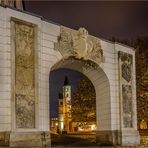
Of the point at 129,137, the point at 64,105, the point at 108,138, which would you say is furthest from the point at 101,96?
the point at 64,105

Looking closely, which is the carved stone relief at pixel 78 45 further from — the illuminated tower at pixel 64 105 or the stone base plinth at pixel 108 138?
the illuminated tower at pixel 64 105

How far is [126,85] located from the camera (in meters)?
31.0

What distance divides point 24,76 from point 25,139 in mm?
3005

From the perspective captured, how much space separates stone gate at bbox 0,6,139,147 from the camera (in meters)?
22.5

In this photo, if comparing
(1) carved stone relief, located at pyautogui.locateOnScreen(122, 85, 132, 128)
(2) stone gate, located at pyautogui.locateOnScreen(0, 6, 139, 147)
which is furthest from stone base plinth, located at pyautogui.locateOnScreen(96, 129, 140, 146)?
(1) carved stone relief, located at pyautogui.locateOnScreen(122, 85, 132, 128)

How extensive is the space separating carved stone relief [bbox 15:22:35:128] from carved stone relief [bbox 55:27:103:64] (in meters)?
2.53

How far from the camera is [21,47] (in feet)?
76.2

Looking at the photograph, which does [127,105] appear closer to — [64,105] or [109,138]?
[109,138]

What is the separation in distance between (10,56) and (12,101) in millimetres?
2111

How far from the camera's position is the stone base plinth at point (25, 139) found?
21844mm

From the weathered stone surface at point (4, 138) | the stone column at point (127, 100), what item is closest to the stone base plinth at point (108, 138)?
the stone column at point (127, 100)

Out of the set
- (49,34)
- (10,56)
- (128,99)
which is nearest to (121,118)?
(128,99)

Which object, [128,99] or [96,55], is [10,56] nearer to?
[96,55]

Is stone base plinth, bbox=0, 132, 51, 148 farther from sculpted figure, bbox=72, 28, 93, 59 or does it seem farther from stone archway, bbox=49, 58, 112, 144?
stone archway, bbox=49, 58, 112, 144
